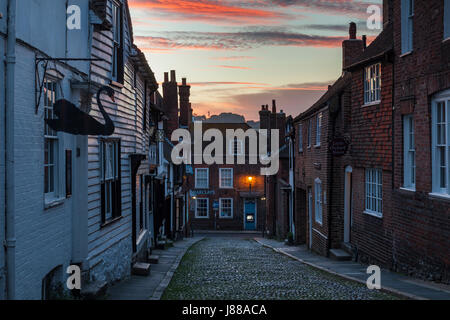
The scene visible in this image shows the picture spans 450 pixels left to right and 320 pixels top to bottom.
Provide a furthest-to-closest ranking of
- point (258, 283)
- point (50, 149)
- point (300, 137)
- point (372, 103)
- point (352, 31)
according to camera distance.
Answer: point (300, 137)
point (352, 31)
point (372, 103)
point (258, 283)
point (50, 149)

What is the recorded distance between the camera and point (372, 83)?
55.3 feet

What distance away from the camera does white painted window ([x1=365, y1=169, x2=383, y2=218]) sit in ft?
54.0

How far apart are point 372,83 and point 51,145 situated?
35.0 feet

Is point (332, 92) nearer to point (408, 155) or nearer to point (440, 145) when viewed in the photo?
point (408, 155)

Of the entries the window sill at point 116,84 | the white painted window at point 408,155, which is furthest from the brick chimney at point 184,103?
the white painted window at point 408,155

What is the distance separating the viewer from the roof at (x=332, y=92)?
1977 cm

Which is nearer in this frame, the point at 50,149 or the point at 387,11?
the point at 50,149

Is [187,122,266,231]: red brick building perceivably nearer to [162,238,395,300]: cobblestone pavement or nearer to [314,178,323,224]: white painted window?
[314,178,323,224]: white painted window

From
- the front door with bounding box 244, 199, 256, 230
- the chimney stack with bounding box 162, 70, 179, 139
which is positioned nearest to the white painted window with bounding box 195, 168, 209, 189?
the front door with bounding box 244, 199, 256, 230

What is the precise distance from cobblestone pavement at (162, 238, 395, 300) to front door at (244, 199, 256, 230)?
32621 millimetres

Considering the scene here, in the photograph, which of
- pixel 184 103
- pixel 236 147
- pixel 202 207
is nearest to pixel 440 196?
pixel 184 103

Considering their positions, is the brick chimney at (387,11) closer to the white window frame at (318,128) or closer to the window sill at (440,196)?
the white window frame at (318,128)

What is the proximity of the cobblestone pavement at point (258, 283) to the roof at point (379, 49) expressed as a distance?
6422mm
